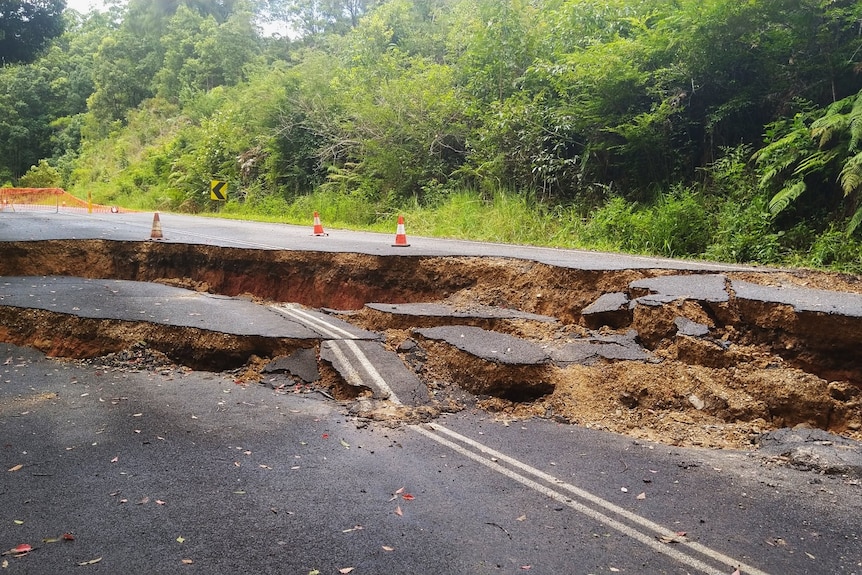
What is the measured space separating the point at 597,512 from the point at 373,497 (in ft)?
4.43

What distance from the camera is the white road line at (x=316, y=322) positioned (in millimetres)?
7156

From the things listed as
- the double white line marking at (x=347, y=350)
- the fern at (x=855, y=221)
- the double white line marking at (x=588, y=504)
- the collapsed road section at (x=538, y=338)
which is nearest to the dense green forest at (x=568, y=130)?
the fern at (x=855, y=221)

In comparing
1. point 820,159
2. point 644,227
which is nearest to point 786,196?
point 820,159

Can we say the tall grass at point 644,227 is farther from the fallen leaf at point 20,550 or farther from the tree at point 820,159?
the fallen leaf at point 20,550

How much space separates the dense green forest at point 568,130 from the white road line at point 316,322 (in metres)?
6.35

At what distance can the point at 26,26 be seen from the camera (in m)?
15.1

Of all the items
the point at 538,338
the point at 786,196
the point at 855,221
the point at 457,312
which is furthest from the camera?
the point at 786,196

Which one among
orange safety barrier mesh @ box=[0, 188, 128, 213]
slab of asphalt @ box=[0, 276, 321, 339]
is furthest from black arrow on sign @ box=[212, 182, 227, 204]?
slab of asphalt @ box=[0, 276, 321, 339]

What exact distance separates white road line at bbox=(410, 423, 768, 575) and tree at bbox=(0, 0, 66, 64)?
16.2 meters

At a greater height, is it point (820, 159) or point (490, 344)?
point (820, 159)

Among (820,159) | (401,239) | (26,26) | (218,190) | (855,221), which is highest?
(26,26)

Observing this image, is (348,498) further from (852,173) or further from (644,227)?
(644,227)

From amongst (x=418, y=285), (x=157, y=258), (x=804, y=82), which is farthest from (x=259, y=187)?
(x=804, y=82)

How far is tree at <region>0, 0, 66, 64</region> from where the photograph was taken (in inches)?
581
